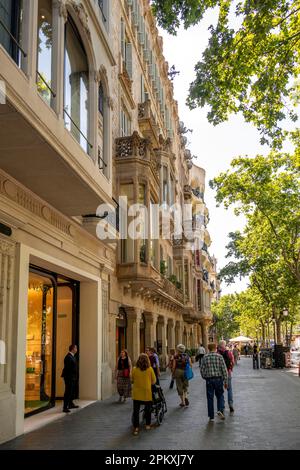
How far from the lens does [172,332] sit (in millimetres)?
31422

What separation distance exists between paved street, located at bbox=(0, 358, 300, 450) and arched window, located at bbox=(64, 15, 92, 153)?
6032mm

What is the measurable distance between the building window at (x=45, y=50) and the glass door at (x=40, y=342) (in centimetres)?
460

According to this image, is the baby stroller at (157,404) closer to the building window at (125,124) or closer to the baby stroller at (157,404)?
the baby stroller at (157,404)

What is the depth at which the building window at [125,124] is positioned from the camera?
19.4m

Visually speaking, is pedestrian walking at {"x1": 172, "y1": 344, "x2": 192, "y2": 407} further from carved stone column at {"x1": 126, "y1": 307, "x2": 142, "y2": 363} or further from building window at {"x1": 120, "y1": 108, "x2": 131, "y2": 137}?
building window at {"x1": 120, "y1": 108, "x2": 131, "y2": 137}

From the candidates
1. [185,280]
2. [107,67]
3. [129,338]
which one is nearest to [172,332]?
[185,280]

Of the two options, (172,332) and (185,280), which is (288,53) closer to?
(172,332)

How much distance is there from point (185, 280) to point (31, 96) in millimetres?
29372

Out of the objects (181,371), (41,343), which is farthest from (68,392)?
(181,371)

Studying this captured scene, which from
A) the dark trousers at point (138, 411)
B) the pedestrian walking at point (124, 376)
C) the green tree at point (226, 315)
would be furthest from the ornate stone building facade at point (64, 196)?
the green tree at point (226, 315)

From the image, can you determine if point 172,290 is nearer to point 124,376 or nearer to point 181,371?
point 124,376

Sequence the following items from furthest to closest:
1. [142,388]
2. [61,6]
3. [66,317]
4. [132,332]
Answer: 1. [132,332]
2. [66,317]
3. [142,388]
4. [61,6]

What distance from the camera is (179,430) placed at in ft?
30.4

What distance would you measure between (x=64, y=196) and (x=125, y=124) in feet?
34.3
